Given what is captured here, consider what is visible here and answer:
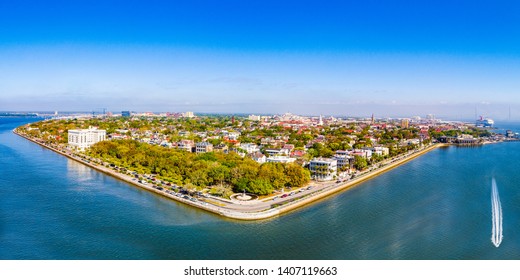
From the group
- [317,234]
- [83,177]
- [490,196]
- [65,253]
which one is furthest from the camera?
[83,177]

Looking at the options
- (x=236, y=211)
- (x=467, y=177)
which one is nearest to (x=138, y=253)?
(x=236, y=211)

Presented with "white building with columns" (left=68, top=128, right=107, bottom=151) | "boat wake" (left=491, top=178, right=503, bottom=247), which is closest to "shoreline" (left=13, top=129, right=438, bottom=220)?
"boat wake" (left=491, top=178, right=503, bottom=247)

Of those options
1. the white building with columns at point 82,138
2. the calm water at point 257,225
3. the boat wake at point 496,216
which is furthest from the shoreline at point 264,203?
the white building with columns at point 82,138

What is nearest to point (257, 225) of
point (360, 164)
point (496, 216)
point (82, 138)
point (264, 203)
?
point (264, 203)

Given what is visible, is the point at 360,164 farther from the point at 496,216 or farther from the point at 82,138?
the point at 82,138

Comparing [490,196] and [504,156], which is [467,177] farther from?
[504,156]

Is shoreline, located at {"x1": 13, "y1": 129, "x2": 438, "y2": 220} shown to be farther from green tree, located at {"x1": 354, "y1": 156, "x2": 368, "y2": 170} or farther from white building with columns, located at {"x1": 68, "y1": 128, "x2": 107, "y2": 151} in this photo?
white building with columns, located at {"x1": 68, "y1": 128, "x2": 107, "y2": 151}

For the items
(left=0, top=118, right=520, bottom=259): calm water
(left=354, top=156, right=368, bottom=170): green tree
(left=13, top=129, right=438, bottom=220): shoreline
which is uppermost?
(left=354, top=156, right=368, bottom=170): green tree
